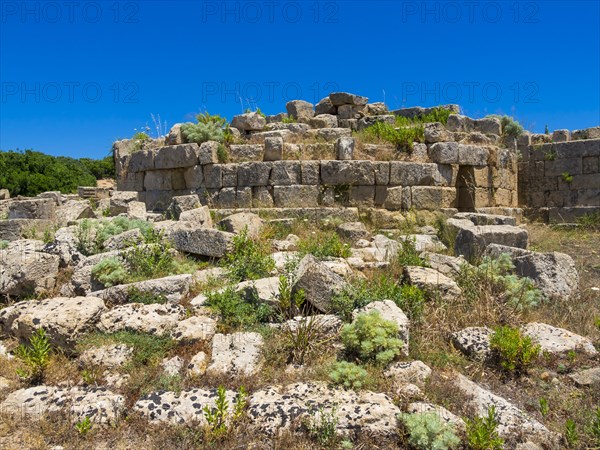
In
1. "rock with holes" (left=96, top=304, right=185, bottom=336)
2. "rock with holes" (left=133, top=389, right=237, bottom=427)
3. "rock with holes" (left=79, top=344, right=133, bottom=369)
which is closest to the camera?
"rock with holes" (left=133, top=389, right=237, bottom=427)

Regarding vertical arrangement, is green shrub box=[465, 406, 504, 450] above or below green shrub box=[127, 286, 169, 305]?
below

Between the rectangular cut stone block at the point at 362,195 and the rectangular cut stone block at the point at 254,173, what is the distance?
6.12ft

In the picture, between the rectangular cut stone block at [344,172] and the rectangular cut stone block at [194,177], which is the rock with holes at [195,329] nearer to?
the rectangular cut stone block at [344,172]

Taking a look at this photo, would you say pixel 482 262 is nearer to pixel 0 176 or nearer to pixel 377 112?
pixel 377 112

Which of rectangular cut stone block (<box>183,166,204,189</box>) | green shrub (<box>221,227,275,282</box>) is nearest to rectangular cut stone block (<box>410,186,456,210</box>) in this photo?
rectangular cut stone block (<box>183,166,204,189</box>)

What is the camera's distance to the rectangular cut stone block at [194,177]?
1127 cm

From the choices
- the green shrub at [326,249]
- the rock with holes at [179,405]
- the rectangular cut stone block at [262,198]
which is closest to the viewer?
the rock with holes at [179,405]

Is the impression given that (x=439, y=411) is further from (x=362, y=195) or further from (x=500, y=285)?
(x=362, y=195)

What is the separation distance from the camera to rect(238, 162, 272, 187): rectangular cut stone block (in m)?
10.7

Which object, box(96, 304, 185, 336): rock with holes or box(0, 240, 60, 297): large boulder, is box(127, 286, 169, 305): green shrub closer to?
box(96, 304, 185, 336): rock with holes

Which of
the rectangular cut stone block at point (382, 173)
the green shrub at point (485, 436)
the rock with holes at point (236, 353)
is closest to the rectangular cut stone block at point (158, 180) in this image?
A: the rectangular cut stone block at point (382, 173)

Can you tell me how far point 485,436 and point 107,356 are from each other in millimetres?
3377

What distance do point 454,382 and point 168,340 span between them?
2765 mm

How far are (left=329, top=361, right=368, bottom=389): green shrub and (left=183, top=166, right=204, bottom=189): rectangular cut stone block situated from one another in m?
7.62
